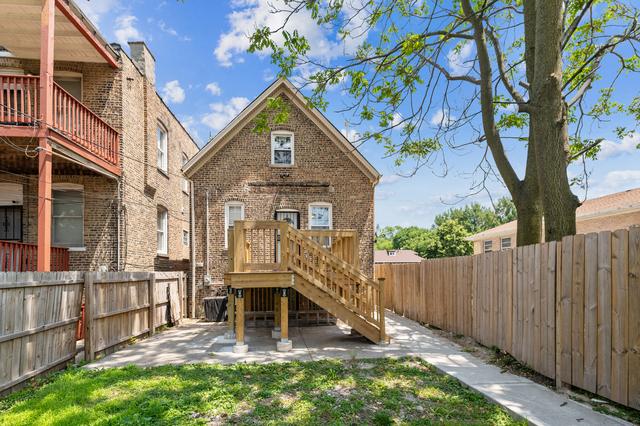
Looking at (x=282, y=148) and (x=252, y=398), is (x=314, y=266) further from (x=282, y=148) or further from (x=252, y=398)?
(x=282, y=148)

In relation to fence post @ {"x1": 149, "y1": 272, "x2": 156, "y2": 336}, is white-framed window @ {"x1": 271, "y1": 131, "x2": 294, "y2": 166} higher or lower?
higher

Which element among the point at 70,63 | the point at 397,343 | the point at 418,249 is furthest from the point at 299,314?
the point at 418,249

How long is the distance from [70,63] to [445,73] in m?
10.2

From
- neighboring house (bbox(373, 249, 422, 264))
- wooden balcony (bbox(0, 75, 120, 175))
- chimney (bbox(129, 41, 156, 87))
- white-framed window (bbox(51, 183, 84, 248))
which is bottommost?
neighboring house (bbox(373, 249, 422, 264))

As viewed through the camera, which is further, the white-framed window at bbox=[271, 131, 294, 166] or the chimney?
the white-framed window at bbox=[271, 131, 294, 166]

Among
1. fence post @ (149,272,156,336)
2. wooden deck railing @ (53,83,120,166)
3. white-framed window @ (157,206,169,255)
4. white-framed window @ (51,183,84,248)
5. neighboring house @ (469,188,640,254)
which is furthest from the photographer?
neighboring house @ (469,188,640,254)

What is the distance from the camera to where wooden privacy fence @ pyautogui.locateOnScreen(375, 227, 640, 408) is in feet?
13.7

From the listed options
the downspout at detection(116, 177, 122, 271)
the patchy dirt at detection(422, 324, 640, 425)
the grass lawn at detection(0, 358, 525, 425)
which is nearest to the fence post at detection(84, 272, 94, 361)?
the grass lawn at detection(0, 358, 525, 425)

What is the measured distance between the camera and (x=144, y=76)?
12.5m

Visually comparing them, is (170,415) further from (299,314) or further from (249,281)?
(299,314)

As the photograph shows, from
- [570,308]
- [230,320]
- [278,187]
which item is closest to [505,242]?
[278,187]

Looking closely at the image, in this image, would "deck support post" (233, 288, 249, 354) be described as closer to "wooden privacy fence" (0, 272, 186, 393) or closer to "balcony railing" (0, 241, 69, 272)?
"wooden privacy fence" (0, 272, 186, 393)

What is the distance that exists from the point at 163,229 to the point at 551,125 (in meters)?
12.6

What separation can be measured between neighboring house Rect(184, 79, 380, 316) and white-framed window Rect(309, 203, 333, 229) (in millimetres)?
35
